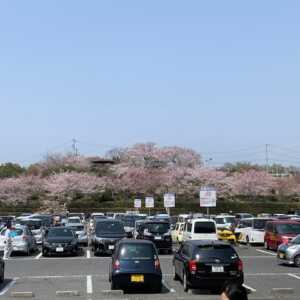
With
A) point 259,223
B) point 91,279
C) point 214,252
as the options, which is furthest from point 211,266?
point 259,223

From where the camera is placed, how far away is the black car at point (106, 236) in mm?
31234

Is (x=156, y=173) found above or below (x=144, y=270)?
above

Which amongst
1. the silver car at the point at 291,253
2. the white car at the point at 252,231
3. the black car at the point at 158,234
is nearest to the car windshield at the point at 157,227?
the black car at the point at 158,234

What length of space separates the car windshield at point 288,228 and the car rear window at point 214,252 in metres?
14.9

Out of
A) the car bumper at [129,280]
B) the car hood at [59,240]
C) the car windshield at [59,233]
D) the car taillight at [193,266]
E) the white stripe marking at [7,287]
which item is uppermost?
the car windshield at [59,233]

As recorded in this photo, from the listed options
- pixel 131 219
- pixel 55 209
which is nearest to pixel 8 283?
pixel 131 219

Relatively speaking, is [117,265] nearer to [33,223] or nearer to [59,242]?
[59,242]

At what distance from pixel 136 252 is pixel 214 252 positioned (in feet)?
7.02

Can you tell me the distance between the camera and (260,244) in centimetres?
3803

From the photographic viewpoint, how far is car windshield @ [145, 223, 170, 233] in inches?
1300

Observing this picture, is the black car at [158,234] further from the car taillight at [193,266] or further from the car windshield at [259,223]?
the car taillight at [193,266]

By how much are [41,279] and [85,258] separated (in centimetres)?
837

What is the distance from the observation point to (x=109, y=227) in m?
32.7

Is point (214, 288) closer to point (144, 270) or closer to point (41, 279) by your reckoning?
point (144, 270)
